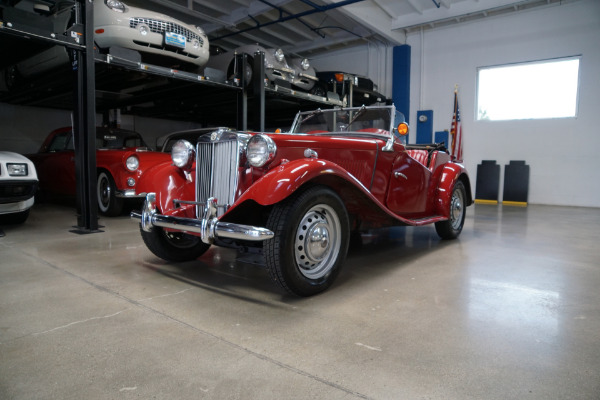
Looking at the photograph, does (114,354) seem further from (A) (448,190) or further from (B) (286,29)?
(B) (286,29)

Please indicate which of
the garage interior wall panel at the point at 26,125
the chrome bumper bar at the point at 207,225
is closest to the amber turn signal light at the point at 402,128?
the chrome bumper bar at the point at 207,225

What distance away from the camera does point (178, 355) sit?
5.32 feet

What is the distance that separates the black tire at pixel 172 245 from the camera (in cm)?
293

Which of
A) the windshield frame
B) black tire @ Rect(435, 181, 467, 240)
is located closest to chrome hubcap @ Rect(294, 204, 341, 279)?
the windshield frame

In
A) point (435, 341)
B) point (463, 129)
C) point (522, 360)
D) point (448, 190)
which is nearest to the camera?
point (522, 360)

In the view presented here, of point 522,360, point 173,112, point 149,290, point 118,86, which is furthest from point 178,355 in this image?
point 173,112

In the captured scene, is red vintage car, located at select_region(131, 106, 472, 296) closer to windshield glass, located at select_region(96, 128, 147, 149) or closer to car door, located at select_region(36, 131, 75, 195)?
windshield glass, located at select_region(96, 128, 147, 149)

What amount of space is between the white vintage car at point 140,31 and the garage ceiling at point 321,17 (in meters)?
4.00

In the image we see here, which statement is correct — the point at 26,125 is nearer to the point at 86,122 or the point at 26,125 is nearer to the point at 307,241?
the point at 86,122

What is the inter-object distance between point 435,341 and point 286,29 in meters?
11.1

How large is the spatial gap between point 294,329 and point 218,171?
1.23 metres

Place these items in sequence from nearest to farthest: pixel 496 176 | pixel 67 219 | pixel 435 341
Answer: pixel 435 341 → pixel 67 219 → pixel 496 176

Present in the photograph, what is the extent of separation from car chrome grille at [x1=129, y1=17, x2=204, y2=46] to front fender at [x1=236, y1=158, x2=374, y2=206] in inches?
154

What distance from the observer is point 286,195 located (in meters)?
2.05
